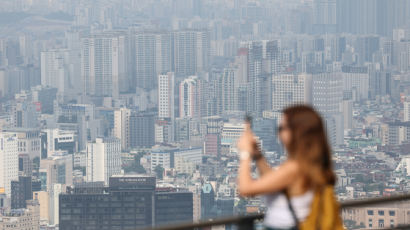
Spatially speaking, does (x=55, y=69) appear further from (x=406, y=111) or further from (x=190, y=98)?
(x=406, y=111)

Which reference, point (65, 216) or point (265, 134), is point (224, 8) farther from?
point (65, 216)

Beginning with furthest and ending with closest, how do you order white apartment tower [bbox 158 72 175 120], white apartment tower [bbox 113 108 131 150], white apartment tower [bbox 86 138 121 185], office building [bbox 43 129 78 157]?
white apartment tower [bbox 158 72 175 120]
white apartment tower [bbox 113 108 131 150]
office building [bbox 43 129 78 157]
white apartment tower [bbox 86 138 121 185]

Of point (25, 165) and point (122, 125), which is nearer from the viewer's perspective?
point (25, 165)

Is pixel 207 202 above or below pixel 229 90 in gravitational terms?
below

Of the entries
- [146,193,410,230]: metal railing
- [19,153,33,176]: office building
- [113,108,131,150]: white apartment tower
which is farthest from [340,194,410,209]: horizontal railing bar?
[113,108,131,150]: white apartment tower

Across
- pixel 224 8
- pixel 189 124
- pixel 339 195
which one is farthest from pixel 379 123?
pixel 224 8

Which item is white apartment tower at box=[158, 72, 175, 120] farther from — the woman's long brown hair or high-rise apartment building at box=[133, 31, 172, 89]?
the woman's long brown hair

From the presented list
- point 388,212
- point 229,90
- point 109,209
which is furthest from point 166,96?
point 388,212
